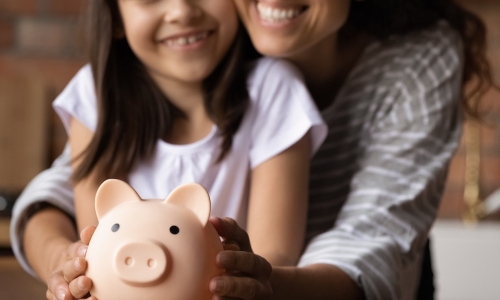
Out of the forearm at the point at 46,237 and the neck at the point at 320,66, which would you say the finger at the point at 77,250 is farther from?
the neck at the point at 320,66

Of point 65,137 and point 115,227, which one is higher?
point 115,227

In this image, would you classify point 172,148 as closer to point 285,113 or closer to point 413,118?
point 285,113

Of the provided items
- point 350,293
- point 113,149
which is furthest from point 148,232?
point 113,149

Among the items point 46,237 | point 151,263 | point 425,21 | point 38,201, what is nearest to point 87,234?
point 151,263

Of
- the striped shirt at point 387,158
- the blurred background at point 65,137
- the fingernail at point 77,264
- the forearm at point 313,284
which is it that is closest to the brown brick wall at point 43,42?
the blurred background at point 65,137

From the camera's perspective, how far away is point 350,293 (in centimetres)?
92

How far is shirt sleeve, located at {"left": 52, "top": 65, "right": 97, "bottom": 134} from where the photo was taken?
1152mm

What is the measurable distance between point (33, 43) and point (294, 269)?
178 centimetres

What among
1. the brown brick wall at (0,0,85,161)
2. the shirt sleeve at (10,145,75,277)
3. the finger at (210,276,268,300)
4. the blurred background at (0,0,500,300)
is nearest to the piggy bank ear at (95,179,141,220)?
the finger at (210,276,268,300)

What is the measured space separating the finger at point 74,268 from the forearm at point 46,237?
30cm

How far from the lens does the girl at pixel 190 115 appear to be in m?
1.05

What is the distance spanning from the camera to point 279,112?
1107 millimetres

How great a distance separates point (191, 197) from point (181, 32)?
41cm

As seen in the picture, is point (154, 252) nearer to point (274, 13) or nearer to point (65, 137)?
point (274, 13)
